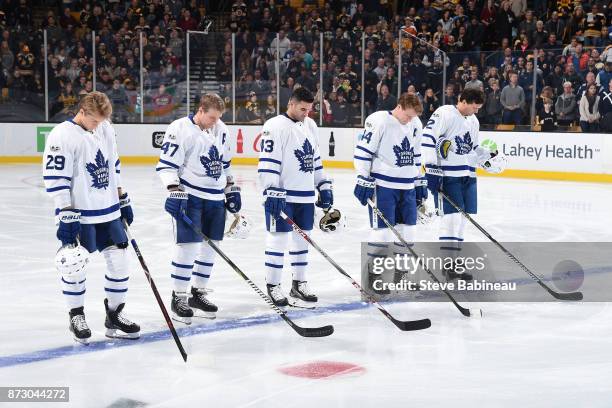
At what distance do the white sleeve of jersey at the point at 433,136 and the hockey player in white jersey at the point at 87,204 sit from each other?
7.53ft

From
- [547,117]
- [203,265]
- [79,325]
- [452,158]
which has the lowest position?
[79,325]

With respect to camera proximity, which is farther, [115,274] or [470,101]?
[470,101]

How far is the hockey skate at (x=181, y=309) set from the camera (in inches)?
201

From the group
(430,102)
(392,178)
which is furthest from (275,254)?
(430,102)

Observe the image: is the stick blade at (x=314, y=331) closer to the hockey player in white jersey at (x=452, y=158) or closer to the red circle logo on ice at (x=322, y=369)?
the red circle logo on ice at (x=322, y=369)

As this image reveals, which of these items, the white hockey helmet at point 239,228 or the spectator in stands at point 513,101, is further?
the spectator in stands at point 513,101

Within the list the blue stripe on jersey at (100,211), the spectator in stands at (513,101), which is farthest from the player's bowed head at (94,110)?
the spectator in stands at (513,101)

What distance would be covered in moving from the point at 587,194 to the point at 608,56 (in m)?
2.32

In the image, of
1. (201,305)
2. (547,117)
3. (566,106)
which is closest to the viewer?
(201,305)

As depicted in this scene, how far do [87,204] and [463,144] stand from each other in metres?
2.84

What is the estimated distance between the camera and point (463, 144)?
21.0 ft

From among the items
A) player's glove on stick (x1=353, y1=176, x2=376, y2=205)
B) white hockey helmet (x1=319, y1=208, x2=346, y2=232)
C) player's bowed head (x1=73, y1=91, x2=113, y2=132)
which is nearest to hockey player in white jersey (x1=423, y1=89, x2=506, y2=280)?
player's glove on stick (x1=353, y1=176, x2=376, y2=205)

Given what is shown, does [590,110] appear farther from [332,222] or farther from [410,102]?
[332,222]

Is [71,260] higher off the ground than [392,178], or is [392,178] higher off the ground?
[392,178]
